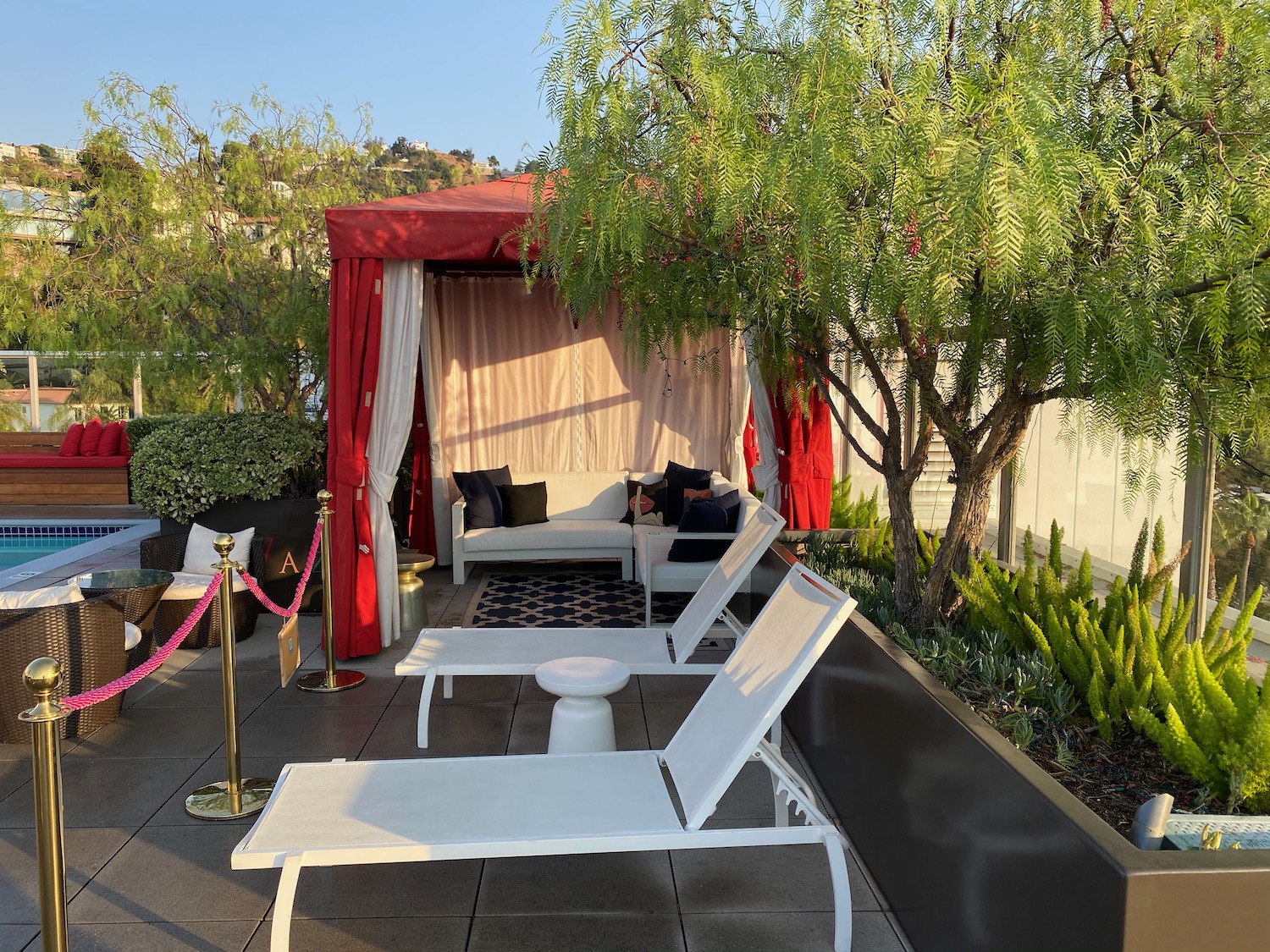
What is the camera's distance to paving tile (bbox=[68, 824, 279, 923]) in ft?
9.23

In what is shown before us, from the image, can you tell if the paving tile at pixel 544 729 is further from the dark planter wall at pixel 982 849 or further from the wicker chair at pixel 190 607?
the wicker chair at pixel 190 607

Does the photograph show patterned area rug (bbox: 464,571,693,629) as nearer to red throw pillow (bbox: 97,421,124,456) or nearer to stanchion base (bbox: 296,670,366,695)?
stanchion base (bbox: 296,670,366,695)

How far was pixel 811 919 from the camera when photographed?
2.77 m

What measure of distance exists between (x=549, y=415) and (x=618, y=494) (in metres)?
1.00

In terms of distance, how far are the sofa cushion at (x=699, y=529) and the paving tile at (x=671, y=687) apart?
1357mm

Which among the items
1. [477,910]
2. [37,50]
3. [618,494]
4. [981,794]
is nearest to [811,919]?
[981,794]

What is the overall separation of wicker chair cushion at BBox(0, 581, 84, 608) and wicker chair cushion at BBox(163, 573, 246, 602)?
1.02 m

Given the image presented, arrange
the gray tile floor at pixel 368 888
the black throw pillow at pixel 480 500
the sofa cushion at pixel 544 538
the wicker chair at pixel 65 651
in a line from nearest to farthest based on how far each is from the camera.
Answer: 1. the gray tile floor at pixel 368 888
2. the wicker chair at pixel 65 651
3. the sofa cushion at pixel 544 538
4. the black throw pillow at pixel 480 500

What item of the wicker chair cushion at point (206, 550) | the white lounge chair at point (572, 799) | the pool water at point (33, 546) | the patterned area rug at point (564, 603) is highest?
the wicker chair cushion at point (206, 550)

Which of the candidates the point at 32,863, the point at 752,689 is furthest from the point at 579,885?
the point at 32,863

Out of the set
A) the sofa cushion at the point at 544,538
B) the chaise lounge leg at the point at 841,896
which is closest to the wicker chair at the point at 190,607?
the sofa cushion at the point at 544,538

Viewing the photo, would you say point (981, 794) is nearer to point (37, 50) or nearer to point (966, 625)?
point (966, 625)

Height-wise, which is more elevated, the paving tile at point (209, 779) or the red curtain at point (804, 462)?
the red curtain at point (804, 462)

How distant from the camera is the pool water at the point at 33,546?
10.2 meters
